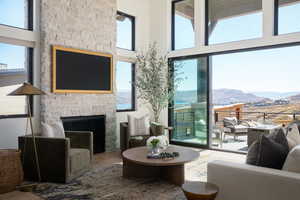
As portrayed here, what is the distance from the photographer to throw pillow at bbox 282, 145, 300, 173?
196cm

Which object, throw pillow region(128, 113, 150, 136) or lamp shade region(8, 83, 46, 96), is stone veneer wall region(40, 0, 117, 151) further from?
lamp shade region(8, 83, 46, 96)

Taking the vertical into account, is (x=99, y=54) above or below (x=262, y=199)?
above

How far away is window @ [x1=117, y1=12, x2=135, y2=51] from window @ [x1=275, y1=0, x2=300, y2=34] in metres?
3.44

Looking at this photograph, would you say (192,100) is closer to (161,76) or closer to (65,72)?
(161,76)

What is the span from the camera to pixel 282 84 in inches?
264

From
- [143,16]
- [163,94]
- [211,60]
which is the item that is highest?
[143,16]

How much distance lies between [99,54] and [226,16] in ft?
10.1

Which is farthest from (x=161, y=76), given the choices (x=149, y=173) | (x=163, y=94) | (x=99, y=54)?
(x=149, y=173)

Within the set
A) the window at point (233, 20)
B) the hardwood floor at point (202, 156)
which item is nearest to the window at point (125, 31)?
the window at point (233, 20)

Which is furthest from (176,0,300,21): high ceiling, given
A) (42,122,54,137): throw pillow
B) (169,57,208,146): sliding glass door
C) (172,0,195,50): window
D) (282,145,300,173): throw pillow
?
(42,122,54,137): throw pillow

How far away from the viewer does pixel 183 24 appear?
6.49 meters

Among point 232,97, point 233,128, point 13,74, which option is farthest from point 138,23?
point 232,97

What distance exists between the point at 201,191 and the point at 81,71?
3747 millimetres

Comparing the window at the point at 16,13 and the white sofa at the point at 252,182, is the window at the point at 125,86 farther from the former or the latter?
the white sofa at the point at 252,182
